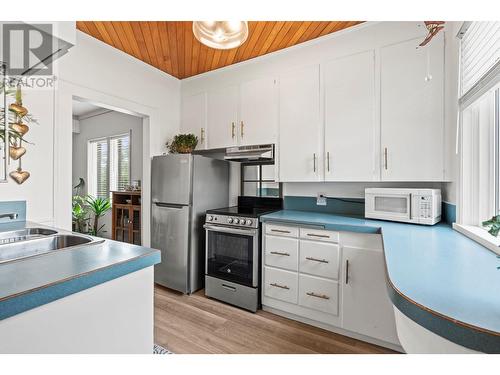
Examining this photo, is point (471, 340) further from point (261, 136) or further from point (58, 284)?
point (261, 136)

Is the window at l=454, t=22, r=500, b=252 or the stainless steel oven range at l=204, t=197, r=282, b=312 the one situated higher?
the window at l=454, t=22, r=500, b=252

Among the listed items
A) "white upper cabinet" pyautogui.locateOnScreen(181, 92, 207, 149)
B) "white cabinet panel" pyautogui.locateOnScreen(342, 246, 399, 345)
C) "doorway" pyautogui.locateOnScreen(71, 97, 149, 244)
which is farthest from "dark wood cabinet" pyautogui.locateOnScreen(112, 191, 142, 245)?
"white cabinet panel" pyautogui.locateOnScreen(342, 246, 399, 345)

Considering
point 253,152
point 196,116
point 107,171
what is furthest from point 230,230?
point 107,171

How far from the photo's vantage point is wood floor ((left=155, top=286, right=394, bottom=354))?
1.79 meters

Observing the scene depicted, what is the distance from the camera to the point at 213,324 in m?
2.10

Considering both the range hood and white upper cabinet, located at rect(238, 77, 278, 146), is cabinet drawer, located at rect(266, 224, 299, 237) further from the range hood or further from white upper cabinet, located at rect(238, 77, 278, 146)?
white upper cabinet, located at rect(238, 77, 278, 146)

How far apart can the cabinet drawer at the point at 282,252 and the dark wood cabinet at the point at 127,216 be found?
8.06ft

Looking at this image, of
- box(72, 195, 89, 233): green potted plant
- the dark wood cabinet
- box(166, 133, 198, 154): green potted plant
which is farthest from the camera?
box(72, 195, 89, 233): green potted plant

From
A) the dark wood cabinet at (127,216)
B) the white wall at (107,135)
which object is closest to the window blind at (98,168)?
the white wall at (107,135)

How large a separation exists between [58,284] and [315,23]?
2.57 metres

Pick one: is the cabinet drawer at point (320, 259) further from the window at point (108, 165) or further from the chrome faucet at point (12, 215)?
the window at point (108, 165)

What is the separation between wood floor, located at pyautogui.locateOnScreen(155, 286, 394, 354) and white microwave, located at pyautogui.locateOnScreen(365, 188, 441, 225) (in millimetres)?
997

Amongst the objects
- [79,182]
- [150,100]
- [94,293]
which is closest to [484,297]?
[94,293]

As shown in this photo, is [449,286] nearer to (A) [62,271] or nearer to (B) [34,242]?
(A) [62,271]
